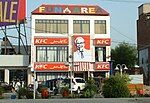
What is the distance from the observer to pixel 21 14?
62.1 metres

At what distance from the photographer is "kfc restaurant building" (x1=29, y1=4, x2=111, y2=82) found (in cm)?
6319

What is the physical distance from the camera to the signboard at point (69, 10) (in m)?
64.0

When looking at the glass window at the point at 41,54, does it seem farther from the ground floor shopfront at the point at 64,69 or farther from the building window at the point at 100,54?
the building window at the point at 100,54

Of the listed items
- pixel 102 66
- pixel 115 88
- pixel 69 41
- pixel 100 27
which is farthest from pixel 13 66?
pixel 115 88

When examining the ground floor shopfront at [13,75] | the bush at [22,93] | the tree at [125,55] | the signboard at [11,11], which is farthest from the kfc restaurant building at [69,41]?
the bush at [22,93]

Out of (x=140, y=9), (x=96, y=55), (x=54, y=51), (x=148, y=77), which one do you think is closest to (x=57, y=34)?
(x=54, y=51)

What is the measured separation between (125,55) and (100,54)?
20.3 m

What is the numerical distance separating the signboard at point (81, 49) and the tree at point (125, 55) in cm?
1972

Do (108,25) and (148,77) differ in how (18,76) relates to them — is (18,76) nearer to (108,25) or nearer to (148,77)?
(108,25)

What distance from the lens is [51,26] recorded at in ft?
212

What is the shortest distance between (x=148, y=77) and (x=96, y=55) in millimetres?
13320

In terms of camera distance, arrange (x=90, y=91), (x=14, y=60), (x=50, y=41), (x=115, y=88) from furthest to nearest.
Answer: (x=14, y=60)
(x=50, y=41)
(x=90, y=91)
(x=115, y=88)

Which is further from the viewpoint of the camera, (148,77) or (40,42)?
(148,77)

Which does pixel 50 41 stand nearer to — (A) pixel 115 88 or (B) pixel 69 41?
(B) pixel 69 41
